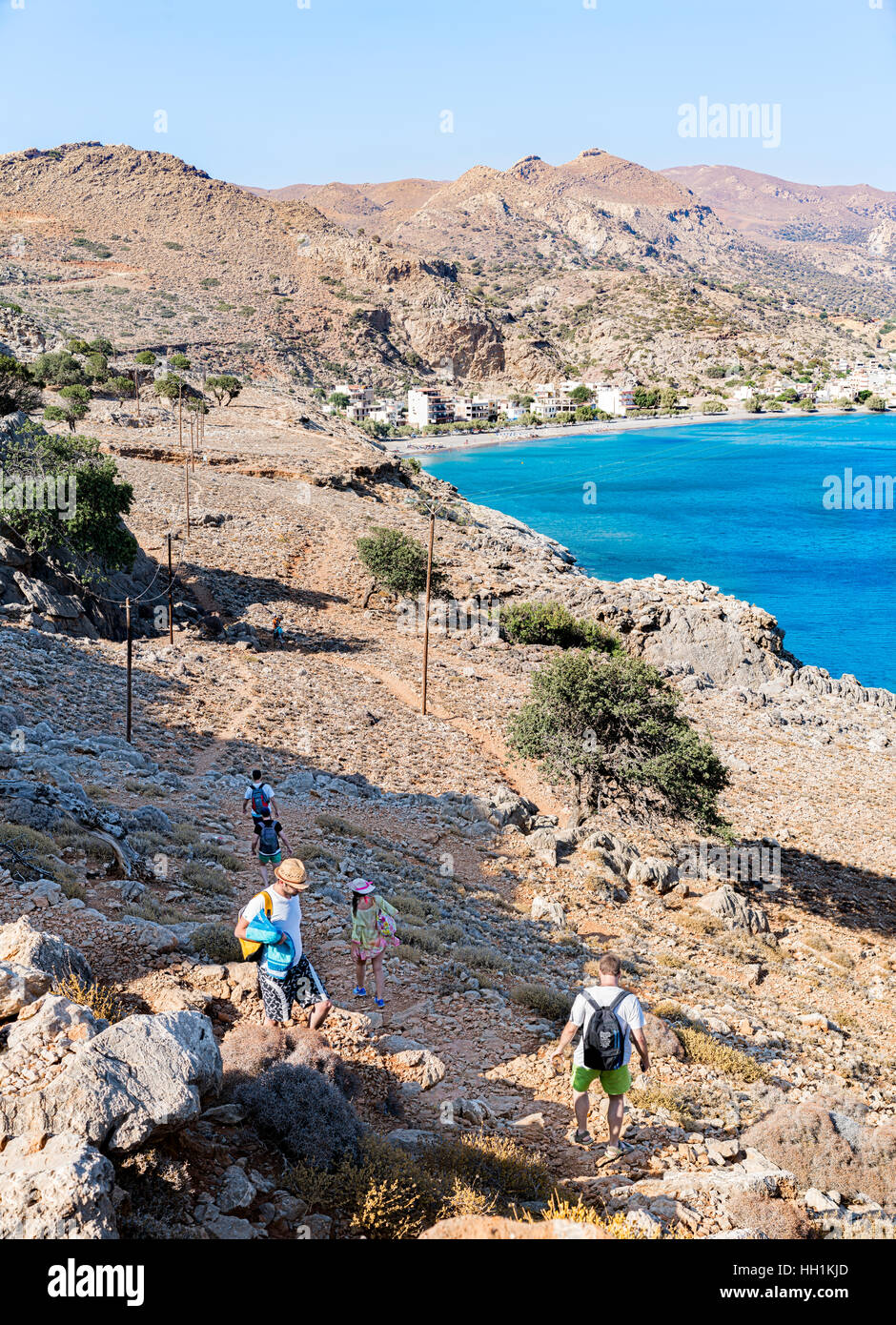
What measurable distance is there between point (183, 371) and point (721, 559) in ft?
227

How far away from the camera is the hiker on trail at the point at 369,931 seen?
9.02 m

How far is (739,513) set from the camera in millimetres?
107250

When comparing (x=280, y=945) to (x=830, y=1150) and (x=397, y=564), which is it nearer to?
(x=830, y=1150)

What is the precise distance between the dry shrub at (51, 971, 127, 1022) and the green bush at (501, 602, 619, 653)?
114 ft

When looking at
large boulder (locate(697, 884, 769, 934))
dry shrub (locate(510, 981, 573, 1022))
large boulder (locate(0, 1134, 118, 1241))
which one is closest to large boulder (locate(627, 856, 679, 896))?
large boulder (locate(697, 884, 769, 934))

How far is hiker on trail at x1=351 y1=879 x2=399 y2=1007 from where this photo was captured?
9.02 metres

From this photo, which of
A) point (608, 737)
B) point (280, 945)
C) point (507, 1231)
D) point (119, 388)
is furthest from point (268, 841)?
point (119, 388)

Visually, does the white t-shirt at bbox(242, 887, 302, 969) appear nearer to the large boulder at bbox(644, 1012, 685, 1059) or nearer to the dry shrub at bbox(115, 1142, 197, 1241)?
the dry shrub at bbox(115, 1142, 197, 1241)

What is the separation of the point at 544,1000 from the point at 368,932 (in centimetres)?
270

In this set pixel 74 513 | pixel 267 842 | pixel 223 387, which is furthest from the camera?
pixel 223 387

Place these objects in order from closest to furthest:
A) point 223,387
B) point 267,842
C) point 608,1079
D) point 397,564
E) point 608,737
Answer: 1. point 608,1079
2. point 267,842
3. point 608,737
4. point 397,564
5. point 223,387

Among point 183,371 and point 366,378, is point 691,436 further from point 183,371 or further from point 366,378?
point 183,371

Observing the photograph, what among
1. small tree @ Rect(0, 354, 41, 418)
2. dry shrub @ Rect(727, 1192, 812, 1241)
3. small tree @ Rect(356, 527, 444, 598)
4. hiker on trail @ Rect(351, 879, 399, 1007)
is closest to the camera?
dry shrub @ Rect(727, 1192, 812, 1241)
